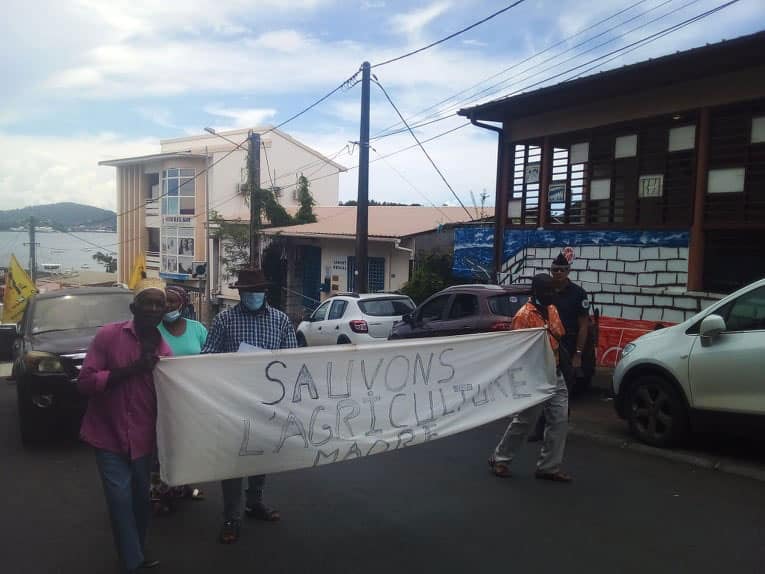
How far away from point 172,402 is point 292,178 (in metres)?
39.4

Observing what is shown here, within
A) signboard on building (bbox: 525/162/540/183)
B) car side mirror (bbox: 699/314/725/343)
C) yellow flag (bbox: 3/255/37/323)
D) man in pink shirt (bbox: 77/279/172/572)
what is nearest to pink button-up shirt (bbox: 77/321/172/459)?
man in pink shirt (bbox: 77/279/172/572)

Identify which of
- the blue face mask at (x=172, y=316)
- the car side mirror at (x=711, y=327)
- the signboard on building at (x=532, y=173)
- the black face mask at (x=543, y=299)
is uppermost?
the signboard on building at (x=532, y=173)

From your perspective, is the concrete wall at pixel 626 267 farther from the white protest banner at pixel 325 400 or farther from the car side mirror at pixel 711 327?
the white protest banner at pixel 325 400

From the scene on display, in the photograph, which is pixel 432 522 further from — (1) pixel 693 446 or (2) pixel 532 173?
(2) pixel 532 173

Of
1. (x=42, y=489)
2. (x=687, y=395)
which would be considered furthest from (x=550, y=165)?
(x=42, y=489)

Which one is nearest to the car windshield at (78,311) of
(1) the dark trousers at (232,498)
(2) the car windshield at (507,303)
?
(1) the dark trousers at (232,498)

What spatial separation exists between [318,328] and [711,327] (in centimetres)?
1090

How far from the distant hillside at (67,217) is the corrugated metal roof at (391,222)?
29.9 metres

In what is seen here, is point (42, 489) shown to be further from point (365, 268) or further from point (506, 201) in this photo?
point (365, 268)

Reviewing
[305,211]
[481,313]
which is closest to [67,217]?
[305,211]

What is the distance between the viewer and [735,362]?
19.7 feet

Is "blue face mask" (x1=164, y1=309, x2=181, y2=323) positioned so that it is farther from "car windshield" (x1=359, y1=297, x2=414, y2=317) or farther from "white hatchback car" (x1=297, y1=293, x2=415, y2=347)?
"car windshield" (x1=359, y1=297, x2=414, y2=317)

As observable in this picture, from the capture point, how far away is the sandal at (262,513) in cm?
488

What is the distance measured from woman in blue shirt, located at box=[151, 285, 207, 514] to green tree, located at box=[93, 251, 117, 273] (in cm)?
5565
